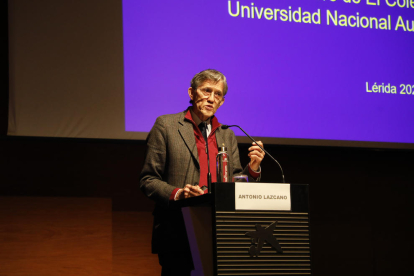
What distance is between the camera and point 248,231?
1.57m

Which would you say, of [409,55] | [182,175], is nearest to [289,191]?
[182,175]

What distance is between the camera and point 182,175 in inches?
82.2

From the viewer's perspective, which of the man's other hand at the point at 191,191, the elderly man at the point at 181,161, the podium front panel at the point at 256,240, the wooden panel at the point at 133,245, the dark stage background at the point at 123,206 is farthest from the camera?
the wooden panel at the point at 133,245

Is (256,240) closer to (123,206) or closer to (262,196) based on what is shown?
(262,196)

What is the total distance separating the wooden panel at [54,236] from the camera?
294 centimetres

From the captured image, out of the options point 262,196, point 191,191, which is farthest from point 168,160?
point 262,196

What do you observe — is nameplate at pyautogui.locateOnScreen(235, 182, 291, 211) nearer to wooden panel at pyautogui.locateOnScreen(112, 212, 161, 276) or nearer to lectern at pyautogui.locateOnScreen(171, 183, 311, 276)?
lectern at pyautogui.locateOnScreen(171, 183, 311, 276)

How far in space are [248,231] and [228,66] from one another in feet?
5.89

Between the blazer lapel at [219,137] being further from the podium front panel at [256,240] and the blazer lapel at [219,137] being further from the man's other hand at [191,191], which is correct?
the podium front panel at [256,240]

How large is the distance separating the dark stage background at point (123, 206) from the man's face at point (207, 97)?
0.94 metres

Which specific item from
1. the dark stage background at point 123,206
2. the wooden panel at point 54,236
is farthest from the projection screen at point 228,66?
the wooden panel at point 54,236

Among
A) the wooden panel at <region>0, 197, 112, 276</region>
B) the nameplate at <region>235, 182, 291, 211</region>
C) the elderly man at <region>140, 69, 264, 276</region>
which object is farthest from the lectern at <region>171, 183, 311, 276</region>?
the wooden panel at <region>0, 197, 112, 276</region>

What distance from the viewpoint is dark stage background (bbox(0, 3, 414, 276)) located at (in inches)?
118

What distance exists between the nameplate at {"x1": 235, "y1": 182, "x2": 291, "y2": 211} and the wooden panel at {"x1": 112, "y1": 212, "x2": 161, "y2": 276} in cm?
181
